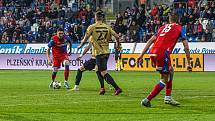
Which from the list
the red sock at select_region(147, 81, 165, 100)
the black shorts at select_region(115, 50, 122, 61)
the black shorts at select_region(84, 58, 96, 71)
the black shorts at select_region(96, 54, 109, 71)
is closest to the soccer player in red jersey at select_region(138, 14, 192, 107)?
the red sock at select_region(147, 81, 165, 100)

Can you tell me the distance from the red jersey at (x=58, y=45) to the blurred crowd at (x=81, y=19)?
15871 mm

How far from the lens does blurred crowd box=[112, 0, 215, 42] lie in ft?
123

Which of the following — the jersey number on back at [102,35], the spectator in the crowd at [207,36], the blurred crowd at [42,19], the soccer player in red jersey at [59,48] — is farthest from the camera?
the blurred crowd at [42,19]

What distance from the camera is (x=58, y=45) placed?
22812 mm

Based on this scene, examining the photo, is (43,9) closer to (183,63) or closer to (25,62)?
(25,62)

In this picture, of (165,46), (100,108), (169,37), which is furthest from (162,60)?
(100,108)

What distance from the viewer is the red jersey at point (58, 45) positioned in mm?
22703

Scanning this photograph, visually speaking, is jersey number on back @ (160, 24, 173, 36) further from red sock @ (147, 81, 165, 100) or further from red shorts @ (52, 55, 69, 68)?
red shorts @ (52, 55, 69, 68)

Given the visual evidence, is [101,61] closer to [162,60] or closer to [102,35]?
[102,35]

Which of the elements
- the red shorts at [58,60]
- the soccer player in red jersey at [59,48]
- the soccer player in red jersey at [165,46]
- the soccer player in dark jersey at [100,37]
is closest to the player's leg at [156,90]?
the soccer player in red jersey at [165,46]

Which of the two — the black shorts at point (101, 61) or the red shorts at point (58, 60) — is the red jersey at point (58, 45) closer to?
the red shorts at point (58, 60)

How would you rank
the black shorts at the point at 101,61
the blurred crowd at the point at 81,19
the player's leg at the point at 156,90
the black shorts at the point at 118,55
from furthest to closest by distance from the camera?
the blurred crowd at the point at 81,19
the black shorts at the point at 118,55
the black shorts at the point at 101,61
the player's leg at the point at 156,90

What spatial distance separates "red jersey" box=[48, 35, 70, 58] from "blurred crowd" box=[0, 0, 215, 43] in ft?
52.1

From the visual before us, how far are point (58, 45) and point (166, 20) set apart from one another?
18038mm
